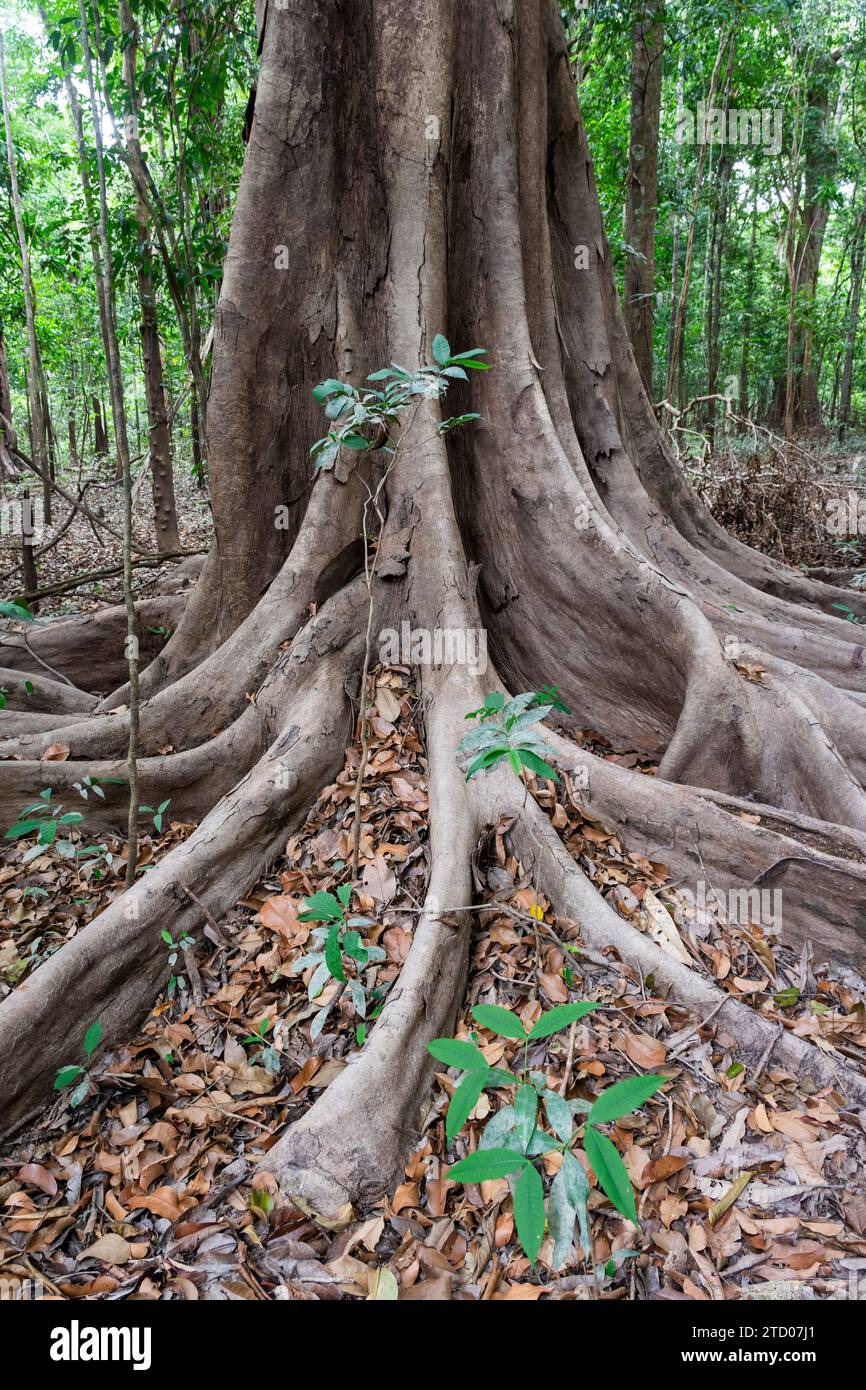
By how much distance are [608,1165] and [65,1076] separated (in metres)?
1.67

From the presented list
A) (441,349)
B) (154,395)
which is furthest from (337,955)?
(154,395)

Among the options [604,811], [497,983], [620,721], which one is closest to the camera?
[497,983]

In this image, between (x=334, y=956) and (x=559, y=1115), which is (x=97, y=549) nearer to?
(x=334, y=956)

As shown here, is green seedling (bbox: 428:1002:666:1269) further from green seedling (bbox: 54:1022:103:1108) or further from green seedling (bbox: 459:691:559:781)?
green seedling (bbox: 54:1022:103:1108)

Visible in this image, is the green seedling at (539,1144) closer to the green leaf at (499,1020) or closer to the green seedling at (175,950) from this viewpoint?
the green leaf at (499,1020)

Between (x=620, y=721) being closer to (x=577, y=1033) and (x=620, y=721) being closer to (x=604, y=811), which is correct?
(x=604, y=811)

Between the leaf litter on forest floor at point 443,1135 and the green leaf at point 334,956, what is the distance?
0.30 metres

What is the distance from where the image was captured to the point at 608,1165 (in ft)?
4.03

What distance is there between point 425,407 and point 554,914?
7.36ft

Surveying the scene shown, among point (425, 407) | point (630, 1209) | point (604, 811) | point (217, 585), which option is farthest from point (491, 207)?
point (630, 1209)

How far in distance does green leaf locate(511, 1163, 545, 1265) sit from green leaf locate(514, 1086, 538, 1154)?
0.20 feet

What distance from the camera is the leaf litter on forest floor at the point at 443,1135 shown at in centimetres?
165

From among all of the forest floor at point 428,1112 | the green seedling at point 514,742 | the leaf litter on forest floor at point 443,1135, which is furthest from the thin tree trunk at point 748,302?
the green seedling at point 514,742

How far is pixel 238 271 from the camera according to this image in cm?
344
